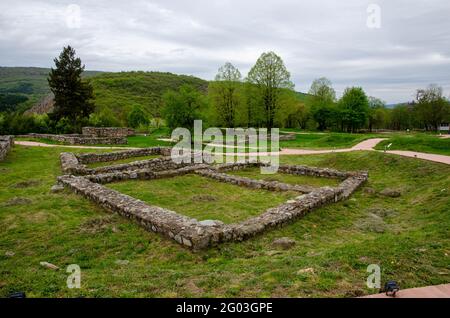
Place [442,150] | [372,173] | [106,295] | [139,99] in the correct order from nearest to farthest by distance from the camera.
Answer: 1. [106,295]
2. [372,173]
3. [442,150]
4. [139,99]

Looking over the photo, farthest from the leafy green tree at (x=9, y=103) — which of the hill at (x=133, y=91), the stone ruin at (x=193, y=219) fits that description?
the stone ruin at (x=193, y=219)

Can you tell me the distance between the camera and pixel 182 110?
95.9ft

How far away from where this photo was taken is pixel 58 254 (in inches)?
255

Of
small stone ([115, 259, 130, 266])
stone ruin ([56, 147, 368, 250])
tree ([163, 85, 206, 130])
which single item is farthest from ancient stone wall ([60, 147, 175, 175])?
small stone ([115, 259, 130, 266])

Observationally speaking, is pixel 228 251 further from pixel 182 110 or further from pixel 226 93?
pixel 226 93

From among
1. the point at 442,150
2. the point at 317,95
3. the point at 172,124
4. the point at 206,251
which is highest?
the point at 317,95

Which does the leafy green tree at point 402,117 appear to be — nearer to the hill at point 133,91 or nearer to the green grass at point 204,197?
the hill at point 133,91

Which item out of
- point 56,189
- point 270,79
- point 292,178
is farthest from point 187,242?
point 270,79

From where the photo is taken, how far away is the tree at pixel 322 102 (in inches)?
2263

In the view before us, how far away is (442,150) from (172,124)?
2194 centimetres

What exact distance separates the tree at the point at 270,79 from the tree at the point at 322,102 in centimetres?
1945

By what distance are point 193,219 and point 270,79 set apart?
35.8 metres

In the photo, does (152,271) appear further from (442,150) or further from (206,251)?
(442,150)
